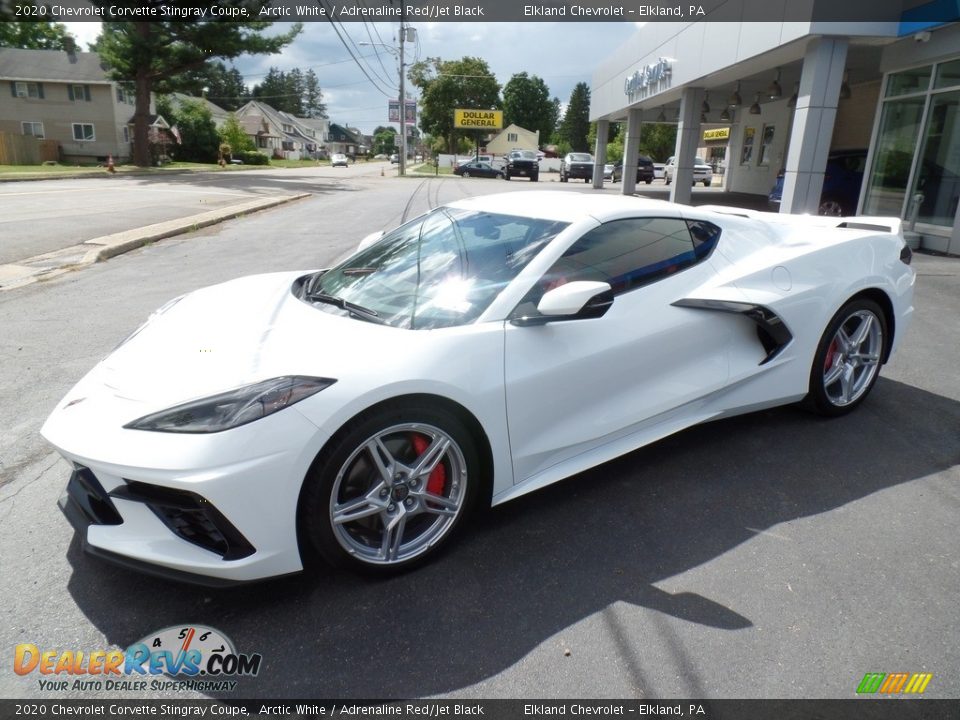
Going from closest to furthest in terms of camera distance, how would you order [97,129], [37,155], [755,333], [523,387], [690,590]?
[690,590] → [523,387] → [755,333] → [37,155] → [97,129]

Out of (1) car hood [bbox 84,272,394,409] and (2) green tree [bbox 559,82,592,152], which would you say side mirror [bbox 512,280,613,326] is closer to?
(1) car hood [bbox 84,272,394,409]

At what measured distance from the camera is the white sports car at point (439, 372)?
2234 millimetres

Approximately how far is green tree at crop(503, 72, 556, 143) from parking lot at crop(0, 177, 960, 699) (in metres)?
109

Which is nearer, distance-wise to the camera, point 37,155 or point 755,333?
point 755,333

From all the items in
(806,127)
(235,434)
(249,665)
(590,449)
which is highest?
(806,127)

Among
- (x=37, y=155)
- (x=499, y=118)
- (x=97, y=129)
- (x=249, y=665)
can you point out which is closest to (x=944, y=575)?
(x=249, y=665)

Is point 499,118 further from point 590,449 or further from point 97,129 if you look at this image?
point 590,449

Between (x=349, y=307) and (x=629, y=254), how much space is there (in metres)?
1.40

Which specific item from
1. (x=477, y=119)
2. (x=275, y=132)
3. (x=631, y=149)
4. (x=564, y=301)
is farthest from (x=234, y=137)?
(x=564, y=301)

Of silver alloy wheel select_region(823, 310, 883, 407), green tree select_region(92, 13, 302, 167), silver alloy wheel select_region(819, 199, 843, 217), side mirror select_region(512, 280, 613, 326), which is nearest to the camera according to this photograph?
side mirror select_region(512, 280, 613, 326)

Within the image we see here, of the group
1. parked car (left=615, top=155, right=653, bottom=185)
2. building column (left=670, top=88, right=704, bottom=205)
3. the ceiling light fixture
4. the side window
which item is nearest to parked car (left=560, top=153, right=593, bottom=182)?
parked car (left=615, top=155, right=653, bottom=185)

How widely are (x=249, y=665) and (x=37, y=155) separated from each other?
163 ft

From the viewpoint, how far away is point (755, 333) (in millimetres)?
3586

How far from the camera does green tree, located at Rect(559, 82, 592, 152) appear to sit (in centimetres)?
11662
